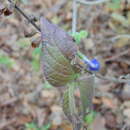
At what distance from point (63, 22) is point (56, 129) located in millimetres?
899

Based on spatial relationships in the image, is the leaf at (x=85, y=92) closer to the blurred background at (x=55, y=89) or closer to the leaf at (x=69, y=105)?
the leaf at (x=69, y=105)

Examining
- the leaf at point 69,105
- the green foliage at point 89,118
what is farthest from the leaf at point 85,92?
the green foliage at point 89,118

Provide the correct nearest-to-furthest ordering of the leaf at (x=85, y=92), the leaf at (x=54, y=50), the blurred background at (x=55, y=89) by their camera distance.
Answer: the leaf at (x=54, y=50)
the leaf at (x=85, y=92)
the blurred background at (x=55, y=89)

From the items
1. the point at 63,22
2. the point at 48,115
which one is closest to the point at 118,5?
the point at 63,22

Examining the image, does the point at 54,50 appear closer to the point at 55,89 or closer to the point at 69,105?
the point at 69,105

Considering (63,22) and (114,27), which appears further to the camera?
(63,22)

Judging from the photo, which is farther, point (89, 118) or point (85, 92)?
point (89, 118)

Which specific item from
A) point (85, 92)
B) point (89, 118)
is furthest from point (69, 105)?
point (89, 118)

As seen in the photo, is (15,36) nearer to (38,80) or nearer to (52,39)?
(38,80)

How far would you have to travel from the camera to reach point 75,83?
78 centimetres

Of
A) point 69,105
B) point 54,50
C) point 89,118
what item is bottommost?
point 89,118

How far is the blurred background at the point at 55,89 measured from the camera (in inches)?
67.1

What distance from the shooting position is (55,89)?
6.19 ft

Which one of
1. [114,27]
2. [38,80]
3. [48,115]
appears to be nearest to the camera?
[48,115]
